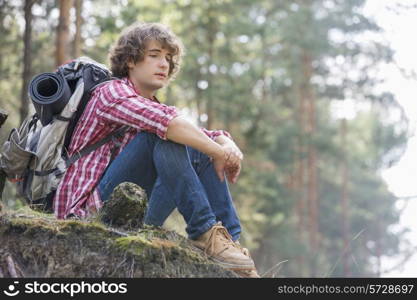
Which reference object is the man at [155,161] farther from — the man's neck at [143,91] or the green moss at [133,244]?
the green moss at [133,244]

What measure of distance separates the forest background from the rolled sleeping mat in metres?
4.39

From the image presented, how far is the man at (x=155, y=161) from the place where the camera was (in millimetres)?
3338

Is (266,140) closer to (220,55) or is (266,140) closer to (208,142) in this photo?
(220,55)

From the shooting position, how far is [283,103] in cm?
2538

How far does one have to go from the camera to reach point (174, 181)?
10.9 feet

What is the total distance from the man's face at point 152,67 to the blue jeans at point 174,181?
1.82 feet

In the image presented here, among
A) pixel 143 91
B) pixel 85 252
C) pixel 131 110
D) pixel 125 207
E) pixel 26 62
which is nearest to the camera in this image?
pixel 85 252

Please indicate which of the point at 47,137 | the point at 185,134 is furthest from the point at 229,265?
the point at 47,137

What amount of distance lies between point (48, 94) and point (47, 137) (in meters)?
0.27

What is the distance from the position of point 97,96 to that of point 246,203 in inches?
595

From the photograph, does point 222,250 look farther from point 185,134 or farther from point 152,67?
point 152,67

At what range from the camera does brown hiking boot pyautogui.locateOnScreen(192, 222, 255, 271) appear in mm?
3326

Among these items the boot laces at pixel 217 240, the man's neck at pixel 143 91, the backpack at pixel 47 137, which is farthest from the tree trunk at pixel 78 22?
the boot laces at pixel 217 240

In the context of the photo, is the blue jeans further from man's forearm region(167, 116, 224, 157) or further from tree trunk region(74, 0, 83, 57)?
tree trunk region(74, 0, 83, 57)
